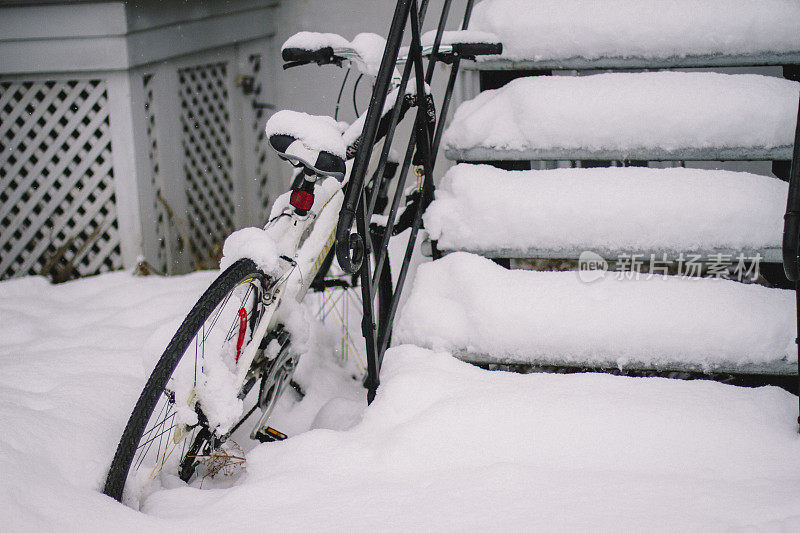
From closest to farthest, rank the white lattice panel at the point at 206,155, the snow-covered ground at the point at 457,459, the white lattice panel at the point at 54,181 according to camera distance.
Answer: the snow-covered ground at the point at 457,459, the white lattice panel at the point at 54,181, the white lattice panel at the point at 206,155

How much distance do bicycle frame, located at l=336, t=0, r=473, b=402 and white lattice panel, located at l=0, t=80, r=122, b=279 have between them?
2238 millimetres

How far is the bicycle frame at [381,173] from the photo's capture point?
2.12 metres

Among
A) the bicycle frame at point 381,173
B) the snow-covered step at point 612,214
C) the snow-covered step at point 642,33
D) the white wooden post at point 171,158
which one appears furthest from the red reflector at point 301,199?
the white wooden post at point 171,158

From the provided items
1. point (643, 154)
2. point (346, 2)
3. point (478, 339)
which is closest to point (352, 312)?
point (478, 339)

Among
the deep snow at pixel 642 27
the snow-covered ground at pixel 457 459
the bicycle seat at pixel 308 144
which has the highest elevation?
the deep snow at pixel 642 27

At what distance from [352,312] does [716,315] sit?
5.17 feet

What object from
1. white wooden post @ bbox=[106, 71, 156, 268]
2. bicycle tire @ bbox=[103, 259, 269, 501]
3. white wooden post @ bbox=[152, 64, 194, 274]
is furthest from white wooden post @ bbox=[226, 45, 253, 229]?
bicycle tire @ bbox=[103, 259, 269, 501]

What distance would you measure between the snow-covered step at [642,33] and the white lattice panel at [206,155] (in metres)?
2.41

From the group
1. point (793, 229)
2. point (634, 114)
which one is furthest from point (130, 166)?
point (793, 229)

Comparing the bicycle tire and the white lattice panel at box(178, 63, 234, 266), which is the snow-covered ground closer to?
the bicycle tire

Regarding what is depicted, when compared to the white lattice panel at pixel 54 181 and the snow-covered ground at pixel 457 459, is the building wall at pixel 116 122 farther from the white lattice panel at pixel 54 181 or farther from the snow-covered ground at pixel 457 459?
the snow-covered ground at pixel 457 459

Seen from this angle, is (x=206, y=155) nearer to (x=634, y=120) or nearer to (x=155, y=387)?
(x=634, y=120)

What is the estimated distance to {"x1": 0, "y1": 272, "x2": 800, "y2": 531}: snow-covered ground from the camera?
A: 1733 mm

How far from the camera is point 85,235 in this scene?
4262 mm
